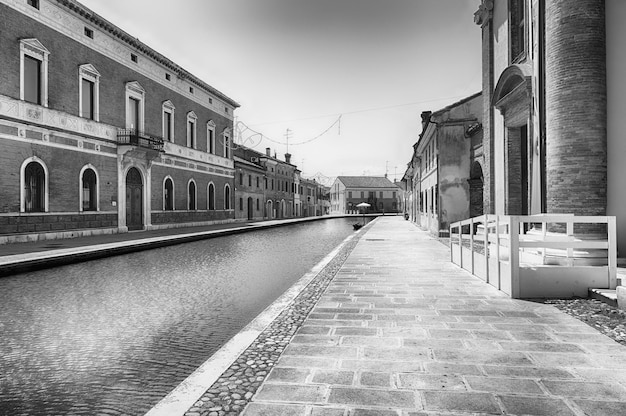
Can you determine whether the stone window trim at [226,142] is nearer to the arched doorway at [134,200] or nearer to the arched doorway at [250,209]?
the arched doorway at [250,209]

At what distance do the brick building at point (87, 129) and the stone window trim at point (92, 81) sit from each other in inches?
2.0

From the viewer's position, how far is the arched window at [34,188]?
15312 mm

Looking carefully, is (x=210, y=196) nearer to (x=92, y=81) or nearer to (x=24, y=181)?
(x=92, y=81)

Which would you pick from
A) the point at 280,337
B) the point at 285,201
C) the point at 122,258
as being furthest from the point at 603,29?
the point at 285,201

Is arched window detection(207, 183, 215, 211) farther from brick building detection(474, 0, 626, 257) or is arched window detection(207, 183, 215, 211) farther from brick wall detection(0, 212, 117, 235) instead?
brick building detection(474, 0, 626, 257)

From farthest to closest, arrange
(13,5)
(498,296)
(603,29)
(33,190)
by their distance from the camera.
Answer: (33,190) → (13,5) → (603,29) → (498,296)

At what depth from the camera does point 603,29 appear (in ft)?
22.4

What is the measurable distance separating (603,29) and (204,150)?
2681 cm

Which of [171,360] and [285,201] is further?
[285,201]

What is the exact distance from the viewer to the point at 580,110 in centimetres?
686

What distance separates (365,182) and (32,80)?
83.7 metres

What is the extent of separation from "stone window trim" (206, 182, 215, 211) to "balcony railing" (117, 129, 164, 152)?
7179 millimetres

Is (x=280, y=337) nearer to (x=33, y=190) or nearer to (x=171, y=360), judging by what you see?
(x=171, y=360)

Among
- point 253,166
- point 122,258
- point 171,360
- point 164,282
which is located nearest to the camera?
point 171,360
